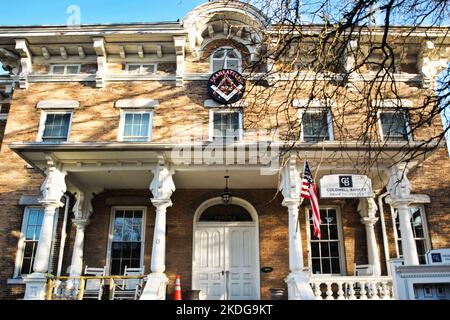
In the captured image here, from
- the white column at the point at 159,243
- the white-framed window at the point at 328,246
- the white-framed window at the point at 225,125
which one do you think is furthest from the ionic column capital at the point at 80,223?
the white-framed window at the point at 328,246

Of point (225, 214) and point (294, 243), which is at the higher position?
point (225, 214)

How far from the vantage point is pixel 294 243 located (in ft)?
29.9

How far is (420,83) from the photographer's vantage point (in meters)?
13.2

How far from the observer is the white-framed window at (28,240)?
11719 mm

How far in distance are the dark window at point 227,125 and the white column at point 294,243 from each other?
391cm

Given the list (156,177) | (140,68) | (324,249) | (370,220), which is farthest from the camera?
(140,68)

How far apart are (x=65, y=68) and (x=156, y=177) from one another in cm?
664

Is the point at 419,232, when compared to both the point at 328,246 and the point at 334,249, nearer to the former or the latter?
the point at 334,249

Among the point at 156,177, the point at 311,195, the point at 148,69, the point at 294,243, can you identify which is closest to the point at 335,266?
the point at 294,243

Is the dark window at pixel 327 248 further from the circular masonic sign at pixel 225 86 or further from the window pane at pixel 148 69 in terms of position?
the window pane at pixel 148 69

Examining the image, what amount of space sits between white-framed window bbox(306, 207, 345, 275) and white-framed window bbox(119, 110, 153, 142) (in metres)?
5.65

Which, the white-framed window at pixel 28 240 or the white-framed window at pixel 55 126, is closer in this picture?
the white-framed window at pixel 28 240
